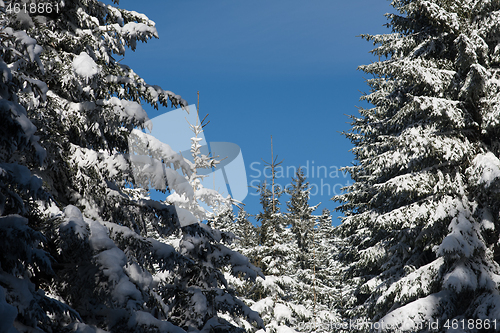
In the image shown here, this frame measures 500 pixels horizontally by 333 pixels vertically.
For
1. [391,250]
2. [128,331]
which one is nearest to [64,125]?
[128,331]

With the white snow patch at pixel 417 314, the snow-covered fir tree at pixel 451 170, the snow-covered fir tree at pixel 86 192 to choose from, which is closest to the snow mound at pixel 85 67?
the snow-covered fir tree at pixel 86 192

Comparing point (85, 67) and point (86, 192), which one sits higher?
point (85, 67)

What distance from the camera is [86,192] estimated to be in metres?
6.38

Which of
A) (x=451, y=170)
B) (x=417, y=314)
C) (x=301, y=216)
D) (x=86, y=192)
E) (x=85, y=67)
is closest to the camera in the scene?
(x=85, y=67)

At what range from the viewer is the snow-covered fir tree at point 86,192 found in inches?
166

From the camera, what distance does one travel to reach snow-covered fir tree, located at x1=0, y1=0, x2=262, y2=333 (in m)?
4.21

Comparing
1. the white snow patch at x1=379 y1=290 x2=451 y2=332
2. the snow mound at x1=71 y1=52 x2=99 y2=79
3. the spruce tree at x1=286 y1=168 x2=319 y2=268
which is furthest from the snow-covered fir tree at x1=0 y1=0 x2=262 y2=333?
the spruce tree at x1=286 y1=168 x2=319 y2=268

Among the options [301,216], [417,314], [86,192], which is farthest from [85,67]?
[301,216]

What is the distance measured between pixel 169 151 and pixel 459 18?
9.74 meters

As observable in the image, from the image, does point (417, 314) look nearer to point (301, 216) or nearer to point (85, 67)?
point (85, 67)

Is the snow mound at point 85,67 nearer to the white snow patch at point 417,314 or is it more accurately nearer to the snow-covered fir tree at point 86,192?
the snow-covered fir tree at point 86,192

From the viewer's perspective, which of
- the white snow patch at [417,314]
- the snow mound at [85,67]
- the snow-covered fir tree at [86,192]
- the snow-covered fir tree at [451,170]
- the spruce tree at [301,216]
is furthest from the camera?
the spruce tree at [301,216]

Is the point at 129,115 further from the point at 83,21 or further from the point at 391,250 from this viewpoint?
the point at 391,250

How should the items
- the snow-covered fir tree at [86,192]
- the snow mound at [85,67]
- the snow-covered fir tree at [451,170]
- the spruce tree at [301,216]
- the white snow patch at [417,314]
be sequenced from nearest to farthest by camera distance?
the snow-covered fir tree at [86,192]
the snow mound at [85,67]
the snow-covered fir tree at [451,170]
the white snow patch at [417,314]
the spruce tree at [301,216]
